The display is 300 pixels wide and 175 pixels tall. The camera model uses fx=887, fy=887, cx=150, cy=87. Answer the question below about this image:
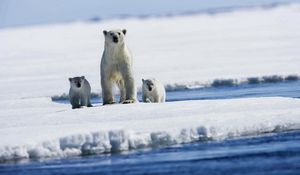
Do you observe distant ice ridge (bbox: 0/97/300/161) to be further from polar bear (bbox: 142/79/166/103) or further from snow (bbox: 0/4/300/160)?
polar bear (bbox: 142/79/166/103)

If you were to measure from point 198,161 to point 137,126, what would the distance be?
102 cm

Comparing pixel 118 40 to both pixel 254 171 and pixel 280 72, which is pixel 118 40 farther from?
pixel 280 72

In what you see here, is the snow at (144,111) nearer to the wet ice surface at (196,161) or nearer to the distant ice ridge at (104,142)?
the distant ice ridge at (104,142)

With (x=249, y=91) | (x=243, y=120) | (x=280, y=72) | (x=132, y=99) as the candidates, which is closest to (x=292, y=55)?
(x=280, y=72)

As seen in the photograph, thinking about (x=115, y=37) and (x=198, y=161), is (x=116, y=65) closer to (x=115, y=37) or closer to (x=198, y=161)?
(x=115, y=37)

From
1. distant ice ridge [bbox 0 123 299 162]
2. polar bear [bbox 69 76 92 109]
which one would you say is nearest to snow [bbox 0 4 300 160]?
distant ice ridge [bbox 0 123 299 162]

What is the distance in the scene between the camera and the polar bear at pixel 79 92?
33.0 feet

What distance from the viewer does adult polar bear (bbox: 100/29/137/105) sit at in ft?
33.2

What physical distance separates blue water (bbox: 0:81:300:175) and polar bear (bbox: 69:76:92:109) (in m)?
2.29

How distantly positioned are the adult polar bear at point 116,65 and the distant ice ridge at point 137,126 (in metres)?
0.57

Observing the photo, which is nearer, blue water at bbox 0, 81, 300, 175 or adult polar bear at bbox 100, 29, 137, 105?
blue water at bbox 0, 81, 300, 175

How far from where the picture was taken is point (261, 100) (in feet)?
32.2

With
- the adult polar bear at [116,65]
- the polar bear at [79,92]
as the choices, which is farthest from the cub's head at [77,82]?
the adult polar bear at [116,65]

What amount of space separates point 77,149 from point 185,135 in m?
1.02
